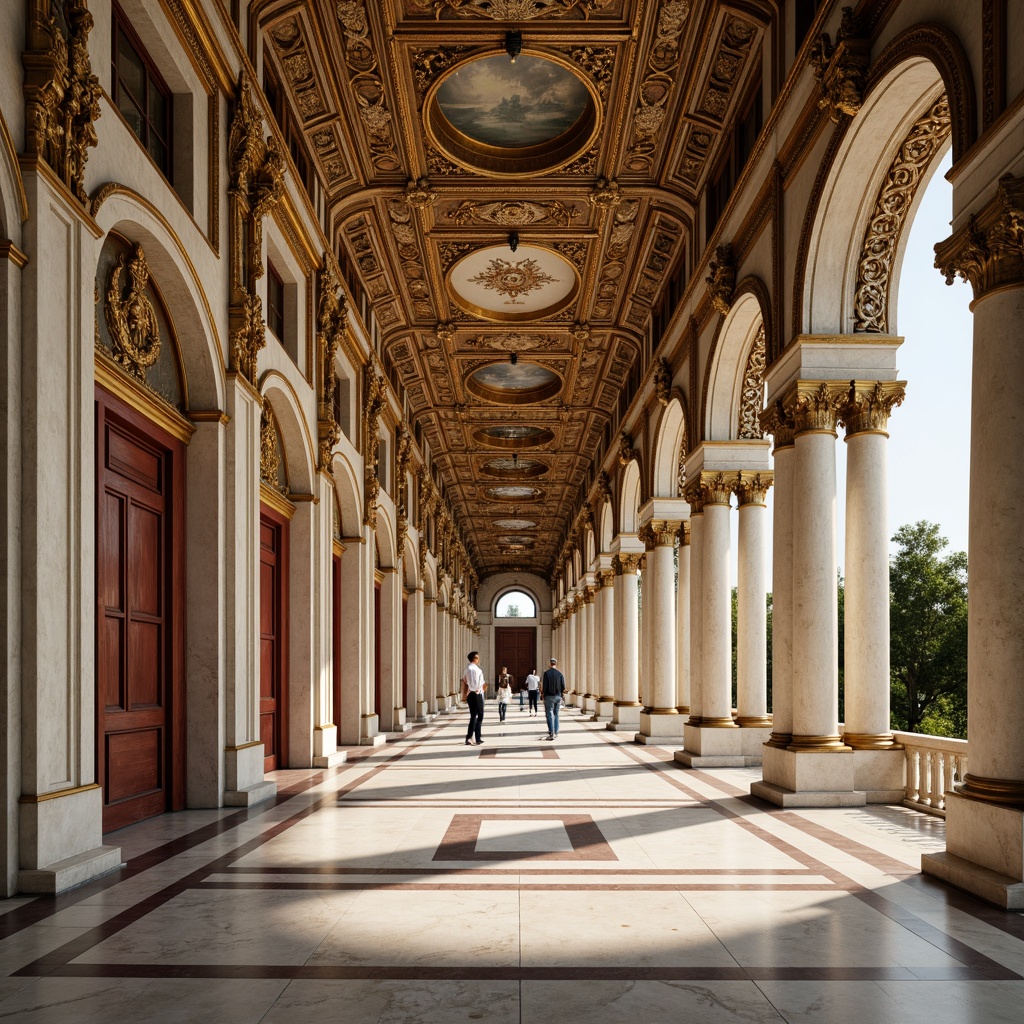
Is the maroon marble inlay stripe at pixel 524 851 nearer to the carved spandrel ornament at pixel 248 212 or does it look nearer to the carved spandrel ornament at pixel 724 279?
the carved spandrel ornament at pixel 248 212

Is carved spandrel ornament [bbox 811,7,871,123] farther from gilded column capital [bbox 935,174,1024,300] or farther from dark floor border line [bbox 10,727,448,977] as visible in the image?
dark floor border line [bbox 10,727,448,977]

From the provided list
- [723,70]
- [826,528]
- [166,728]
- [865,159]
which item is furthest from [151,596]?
[723,70]

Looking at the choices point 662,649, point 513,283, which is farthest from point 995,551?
point 513,283

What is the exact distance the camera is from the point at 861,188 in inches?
425

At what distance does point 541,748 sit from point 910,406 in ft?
152

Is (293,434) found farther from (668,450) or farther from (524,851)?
(668,450)

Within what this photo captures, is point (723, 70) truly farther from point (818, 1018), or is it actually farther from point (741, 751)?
point (818, 1018)

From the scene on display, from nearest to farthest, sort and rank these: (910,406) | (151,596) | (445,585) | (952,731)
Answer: (151,596)
(445,585)
(952,731)
(910,406)

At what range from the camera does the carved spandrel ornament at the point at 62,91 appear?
672cm

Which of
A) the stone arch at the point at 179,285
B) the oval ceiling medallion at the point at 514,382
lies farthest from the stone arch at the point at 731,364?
the oval ceiling medallion at the point at 514,382

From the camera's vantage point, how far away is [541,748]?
20250mm

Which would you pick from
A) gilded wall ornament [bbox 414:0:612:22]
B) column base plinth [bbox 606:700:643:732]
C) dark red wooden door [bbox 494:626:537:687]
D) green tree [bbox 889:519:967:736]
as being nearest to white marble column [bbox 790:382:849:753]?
gilded wall ornament [bbox 414:0:612:22]

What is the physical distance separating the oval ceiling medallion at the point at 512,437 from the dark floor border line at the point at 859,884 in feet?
69.7

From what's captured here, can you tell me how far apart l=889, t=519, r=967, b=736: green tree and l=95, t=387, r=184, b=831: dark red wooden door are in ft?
132
